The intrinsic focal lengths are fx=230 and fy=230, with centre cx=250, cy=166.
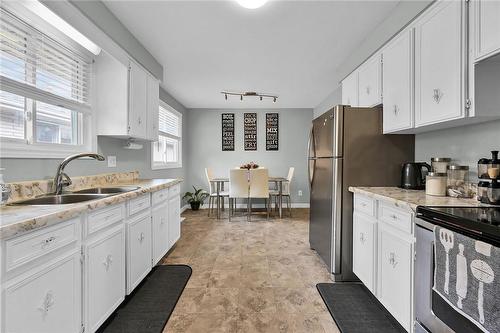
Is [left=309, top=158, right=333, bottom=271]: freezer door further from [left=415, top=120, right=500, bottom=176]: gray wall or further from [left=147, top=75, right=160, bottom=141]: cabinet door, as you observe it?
[left=147, top=75, right=160, bottom=141]: cabinet door

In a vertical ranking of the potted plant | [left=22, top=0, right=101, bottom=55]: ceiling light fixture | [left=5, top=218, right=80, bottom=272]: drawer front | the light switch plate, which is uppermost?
[left=22, top=0, right=101, bottom=55]: ceiling light fixture

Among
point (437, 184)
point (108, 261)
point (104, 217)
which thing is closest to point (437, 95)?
point (437, 184)

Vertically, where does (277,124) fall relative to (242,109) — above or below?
below

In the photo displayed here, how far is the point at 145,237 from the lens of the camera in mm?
2068

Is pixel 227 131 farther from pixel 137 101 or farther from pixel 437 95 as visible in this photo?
pixel 437 95

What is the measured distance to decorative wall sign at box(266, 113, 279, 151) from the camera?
5.63 meters

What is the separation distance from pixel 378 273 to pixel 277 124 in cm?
437

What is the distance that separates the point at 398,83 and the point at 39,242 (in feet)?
8.34

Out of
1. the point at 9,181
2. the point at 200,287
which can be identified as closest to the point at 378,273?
the point at 200,287

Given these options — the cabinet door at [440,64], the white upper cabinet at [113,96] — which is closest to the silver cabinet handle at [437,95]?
the cabinet door at [440,64]

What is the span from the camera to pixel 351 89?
2.78 m

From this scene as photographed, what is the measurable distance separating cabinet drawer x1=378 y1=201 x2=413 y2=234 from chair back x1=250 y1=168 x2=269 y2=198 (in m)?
2.74

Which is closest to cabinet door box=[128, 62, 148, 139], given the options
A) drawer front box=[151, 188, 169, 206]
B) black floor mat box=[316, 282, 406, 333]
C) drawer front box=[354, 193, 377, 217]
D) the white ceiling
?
the white ceiling

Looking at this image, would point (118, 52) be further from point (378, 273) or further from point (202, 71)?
point (378, 273)
